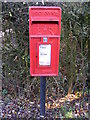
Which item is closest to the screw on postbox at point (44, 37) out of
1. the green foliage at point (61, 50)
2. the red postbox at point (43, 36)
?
the red postbox at point (43, 36)

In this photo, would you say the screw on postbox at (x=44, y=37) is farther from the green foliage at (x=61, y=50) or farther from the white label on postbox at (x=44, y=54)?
the green foliage at (x=61, y=50)

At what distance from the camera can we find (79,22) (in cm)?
321

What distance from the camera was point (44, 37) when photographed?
2469 mm

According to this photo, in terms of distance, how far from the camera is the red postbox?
244 cm

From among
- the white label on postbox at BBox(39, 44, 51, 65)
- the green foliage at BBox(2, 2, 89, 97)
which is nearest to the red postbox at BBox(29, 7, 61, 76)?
the white label on postbox at BBox(39, 44, 51, 65)

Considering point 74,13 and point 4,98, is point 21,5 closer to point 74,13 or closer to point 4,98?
point 74,13

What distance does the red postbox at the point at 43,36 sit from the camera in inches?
96.0

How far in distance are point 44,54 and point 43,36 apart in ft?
0.85

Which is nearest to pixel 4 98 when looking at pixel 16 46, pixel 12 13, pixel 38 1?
pixel 16 46

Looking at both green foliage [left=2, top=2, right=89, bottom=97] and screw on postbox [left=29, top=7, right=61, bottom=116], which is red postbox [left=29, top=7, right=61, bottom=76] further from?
green foliage [left=2, top=2, right=89, bottom=97]

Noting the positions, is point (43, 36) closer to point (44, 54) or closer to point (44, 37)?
point (44, 37)

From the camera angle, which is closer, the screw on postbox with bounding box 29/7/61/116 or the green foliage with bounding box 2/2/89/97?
the screw on postbox with bounding box 29/7/61/116

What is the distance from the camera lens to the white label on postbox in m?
2.53

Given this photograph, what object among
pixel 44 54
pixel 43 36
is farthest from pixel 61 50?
pixel 43 36
